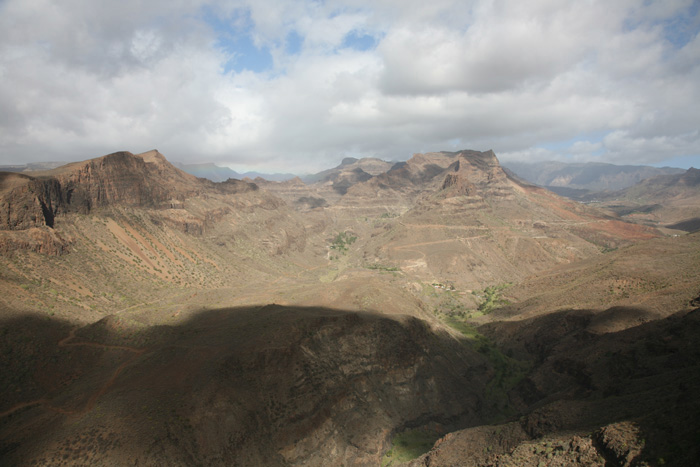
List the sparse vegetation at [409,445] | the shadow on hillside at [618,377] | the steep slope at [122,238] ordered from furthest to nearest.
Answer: the steep slope at [122,238] → the sparse vegetation at [409,445] → the shadow on hillside at [618,377]

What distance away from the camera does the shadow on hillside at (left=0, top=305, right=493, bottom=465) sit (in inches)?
1073

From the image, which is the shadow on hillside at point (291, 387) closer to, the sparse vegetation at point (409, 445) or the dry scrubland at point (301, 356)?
the dry scrubland at point (301, 356)

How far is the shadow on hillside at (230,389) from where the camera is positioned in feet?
89.4

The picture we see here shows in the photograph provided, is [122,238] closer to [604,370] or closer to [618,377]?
[604,370]

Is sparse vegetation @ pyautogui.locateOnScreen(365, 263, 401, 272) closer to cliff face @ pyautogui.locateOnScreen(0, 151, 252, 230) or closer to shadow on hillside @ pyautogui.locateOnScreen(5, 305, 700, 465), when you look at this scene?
shadow on hillside @ pyautogui.locateOnScreen(5, 305, 700, 465)

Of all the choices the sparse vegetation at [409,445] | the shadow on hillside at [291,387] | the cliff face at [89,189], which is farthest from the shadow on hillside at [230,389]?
the cliff face at [89,189]

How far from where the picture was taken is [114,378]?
114 ft

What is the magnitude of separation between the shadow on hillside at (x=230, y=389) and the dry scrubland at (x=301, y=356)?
0.57 ft

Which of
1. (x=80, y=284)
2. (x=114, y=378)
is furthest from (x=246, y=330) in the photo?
(x=80, y=284)

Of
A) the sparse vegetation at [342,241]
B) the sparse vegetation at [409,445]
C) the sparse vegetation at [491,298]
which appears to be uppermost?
the sparse vegetation at [342,241]

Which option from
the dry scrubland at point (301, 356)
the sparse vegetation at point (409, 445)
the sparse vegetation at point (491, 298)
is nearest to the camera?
the dry scrubland at point (301, 356)

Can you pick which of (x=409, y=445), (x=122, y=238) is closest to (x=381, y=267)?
(x=122, y=238)

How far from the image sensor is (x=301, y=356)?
38.0m

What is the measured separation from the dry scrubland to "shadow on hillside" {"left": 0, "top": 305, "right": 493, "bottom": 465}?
173 mm
